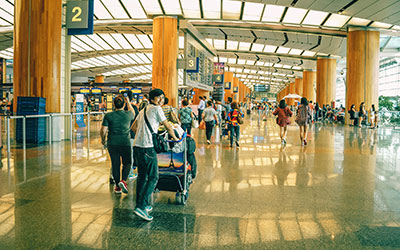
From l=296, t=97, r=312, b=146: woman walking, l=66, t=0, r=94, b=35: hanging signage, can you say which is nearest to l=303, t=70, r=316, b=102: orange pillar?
l=296, t=97, r=312, b=146: woman walking

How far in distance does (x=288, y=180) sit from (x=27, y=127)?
27.7 feet

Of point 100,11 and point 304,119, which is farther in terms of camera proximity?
point 100,11

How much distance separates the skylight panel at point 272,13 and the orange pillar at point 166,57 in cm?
536

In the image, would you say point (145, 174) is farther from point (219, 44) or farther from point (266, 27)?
point (219, 44)

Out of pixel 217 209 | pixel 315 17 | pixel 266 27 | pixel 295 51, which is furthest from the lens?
pixel 295 51

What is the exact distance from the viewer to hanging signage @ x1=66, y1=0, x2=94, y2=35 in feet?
36.1

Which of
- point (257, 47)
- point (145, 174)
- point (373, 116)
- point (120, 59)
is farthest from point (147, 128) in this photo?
point (120, 59)

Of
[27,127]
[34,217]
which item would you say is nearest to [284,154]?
[34,217]

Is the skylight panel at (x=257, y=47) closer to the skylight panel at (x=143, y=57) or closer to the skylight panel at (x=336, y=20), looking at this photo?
the skylight panel at (x=336, y=20)

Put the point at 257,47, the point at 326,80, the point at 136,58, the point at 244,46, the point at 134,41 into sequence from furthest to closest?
the point at 136,58, the point at 326,80, the point at 244,46, the point at 257,47, the point at 134,41

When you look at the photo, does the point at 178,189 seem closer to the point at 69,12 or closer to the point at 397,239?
the point at 397,239

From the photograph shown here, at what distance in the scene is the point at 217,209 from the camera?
4410mm

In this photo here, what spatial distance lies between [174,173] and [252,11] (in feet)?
56.9

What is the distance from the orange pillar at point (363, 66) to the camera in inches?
859
